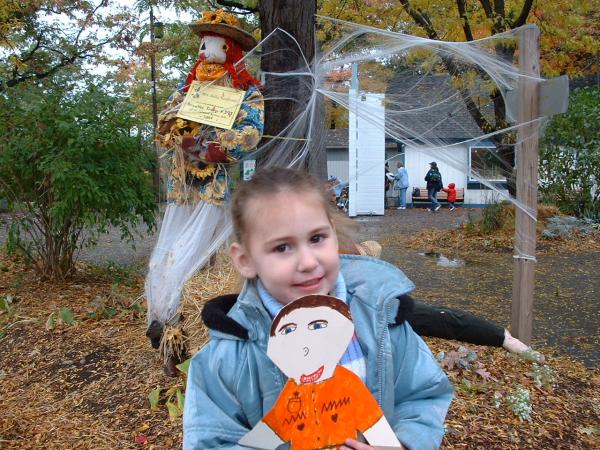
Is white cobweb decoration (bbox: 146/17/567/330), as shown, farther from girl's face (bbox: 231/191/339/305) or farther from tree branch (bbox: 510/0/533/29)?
tree branch (bbox: 510/0/533/29)

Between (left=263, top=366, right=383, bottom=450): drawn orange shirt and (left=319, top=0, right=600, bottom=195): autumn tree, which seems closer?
(left=263, top=366, right=383, bottom=450): drawn orange shirt

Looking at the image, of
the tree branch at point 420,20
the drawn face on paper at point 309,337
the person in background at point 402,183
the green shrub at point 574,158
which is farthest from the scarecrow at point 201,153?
the person in background at point 402,183

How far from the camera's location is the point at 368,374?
4.32 feet

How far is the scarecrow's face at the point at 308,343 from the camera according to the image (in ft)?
3.79

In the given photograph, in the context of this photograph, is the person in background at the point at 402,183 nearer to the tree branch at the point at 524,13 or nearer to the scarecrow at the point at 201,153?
the tree branch at the point at 524,13

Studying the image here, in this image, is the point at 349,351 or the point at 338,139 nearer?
the point at 349,351

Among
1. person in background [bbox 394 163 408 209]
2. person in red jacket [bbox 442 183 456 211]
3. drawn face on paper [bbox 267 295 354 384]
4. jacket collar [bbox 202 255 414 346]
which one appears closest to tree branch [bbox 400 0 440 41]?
jacket collar [bbox 202 255 414 346]

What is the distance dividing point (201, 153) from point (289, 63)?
0.76 meters

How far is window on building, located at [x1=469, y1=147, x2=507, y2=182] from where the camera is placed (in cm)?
348

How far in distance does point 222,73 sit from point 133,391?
2.08 m

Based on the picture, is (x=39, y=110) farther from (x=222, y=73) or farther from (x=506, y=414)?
(x=506, y=414)

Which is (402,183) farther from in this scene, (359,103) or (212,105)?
(212,105)

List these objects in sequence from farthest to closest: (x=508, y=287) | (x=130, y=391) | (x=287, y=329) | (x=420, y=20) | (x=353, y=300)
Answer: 1. (x=420, y=20)
2. (x=508, y=287)
3. (x=130, y=391)
4. (x=353, y=300)
5. (x=287, y=329)

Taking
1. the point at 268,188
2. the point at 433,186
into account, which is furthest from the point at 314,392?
the point at 433,186
